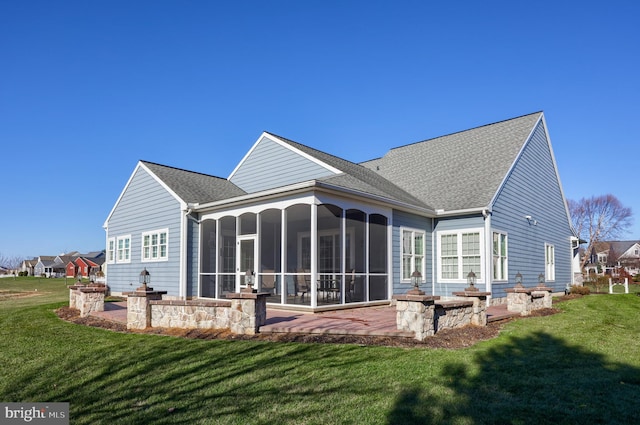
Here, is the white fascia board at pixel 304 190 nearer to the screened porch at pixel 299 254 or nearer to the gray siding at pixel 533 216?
the screened porch at pixel 299 254

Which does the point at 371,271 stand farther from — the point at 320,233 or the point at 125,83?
the point at 125,83

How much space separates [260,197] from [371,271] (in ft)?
14.5

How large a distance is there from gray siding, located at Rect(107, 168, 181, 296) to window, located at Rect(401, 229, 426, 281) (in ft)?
26.2

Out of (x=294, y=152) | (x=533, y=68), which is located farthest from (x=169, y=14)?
(x=533, y=68)

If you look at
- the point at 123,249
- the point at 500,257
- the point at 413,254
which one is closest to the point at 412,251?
the point at 413,254

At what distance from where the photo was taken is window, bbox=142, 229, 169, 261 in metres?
15.8

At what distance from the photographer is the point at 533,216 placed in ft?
57.5

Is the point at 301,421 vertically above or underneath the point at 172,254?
underneath

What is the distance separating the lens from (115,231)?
19094mm

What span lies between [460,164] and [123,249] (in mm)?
15017

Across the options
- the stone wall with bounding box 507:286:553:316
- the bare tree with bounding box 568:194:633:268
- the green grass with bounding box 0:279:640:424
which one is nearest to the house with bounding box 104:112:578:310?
the stone wall with bounding box 507:286:553:316

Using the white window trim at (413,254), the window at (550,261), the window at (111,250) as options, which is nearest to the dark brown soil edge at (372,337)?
the white window trim at (413,254)

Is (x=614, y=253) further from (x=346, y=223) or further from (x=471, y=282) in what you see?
(x=471, y=282)

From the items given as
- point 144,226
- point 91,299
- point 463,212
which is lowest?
point 91,299
